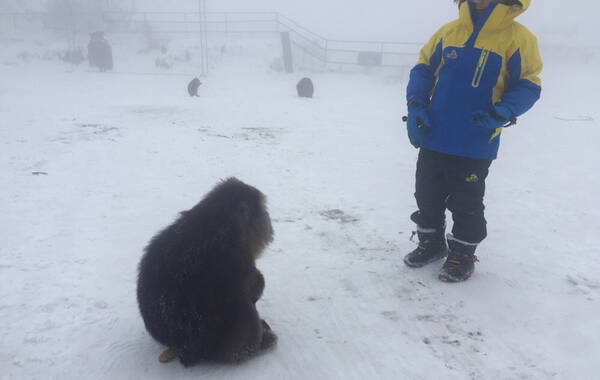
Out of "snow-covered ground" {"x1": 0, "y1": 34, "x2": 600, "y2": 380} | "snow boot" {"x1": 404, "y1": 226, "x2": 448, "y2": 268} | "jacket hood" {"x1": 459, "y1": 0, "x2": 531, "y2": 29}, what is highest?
"jacket hood" {"x1": 459, "y1": 0, "x2": 531, "y2": 29}

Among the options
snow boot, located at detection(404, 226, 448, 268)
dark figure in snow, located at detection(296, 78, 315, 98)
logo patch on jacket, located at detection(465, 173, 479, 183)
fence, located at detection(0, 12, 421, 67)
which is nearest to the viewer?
logo patch on jacket, located at detection(465, 173, 479, 183)

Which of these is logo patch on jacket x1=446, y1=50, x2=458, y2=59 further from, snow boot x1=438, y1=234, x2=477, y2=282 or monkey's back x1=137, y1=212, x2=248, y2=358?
monkey's back x1=137, y1=212, x2=248, y2=358

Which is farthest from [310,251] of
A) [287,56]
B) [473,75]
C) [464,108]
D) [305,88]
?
[287,56]

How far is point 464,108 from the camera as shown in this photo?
10.3ft

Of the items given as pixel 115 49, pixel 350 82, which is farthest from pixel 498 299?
pixel 115 49

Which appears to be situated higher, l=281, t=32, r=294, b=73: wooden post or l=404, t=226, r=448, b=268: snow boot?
l=281, t=32, r=294, b=73: wooden post

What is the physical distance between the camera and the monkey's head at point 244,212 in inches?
94.6

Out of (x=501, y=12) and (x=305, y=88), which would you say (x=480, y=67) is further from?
(x=305, y=88)

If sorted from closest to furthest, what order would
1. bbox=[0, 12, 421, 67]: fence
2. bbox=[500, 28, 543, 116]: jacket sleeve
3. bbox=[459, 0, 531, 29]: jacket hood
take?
bbox=[459, 0, 531, 29]: jacket hood → bbox=[500, 28, 543, 116]: jacket sleeve → bbox=[0, 12, 421, 67]: fence

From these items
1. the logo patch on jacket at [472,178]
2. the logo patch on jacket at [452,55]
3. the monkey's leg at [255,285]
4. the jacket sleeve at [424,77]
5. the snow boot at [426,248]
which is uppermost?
the logo patch on jacket at [452,55]

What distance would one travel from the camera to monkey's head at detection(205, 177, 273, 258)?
2.40 meters

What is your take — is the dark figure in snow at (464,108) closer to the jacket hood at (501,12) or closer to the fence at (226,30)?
the jacket hood at (501,12)

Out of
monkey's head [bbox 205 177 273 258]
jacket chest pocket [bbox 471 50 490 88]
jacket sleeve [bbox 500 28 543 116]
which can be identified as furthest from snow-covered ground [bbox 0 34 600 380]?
jacket chest pocket [bbox 471 50 490 88]

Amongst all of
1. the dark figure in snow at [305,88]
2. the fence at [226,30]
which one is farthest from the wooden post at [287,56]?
the dark figure in snow at [305,88]
